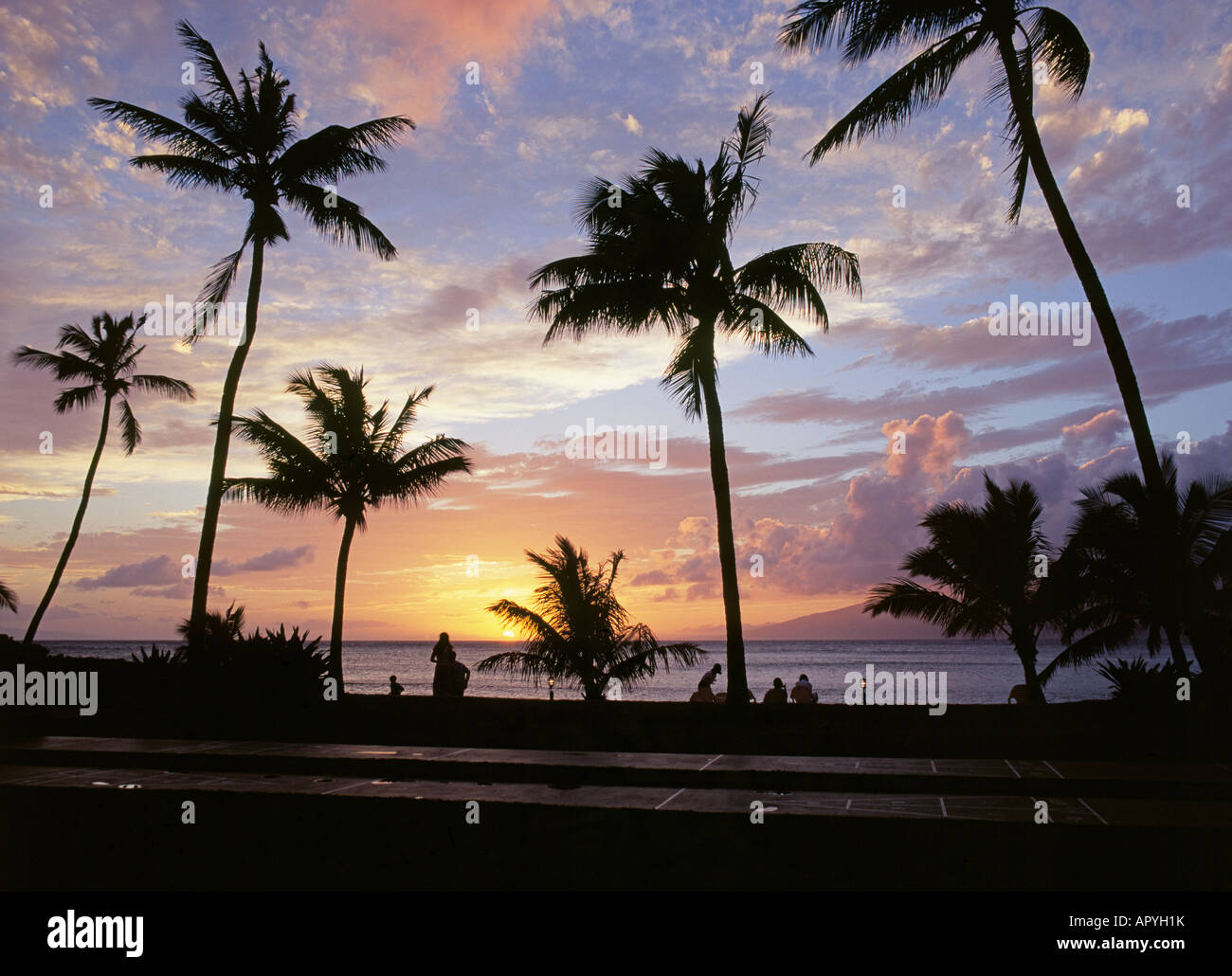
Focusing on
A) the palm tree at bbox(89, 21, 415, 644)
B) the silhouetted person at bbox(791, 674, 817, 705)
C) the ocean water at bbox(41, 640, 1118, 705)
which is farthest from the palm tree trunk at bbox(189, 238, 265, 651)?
the ocean water at bbox(41, 640, 1118, 705)

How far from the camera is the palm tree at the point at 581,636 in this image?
19.6 m

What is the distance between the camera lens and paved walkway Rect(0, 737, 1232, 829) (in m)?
4.80

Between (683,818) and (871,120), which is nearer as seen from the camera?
(683,818)

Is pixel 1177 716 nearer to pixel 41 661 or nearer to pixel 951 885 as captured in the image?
pixel 951 885

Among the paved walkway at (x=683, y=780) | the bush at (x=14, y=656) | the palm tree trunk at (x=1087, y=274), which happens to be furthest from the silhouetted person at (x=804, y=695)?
the bush at (x=14, y=656)

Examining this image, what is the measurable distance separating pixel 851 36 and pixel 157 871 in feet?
47.0

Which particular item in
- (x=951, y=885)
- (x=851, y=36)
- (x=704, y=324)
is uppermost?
(x=851, y=36)

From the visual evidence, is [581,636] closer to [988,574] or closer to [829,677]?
[988,574]

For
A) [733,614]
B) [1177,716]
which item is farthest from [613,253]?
[1177,716]

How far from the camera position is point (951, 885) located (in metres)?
4.25

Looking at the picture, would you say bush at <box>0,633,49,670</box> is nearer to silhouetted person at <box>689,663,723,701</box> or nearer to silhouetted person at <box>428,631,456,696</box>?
silhouetted person at <box>428,631,456,696</box>

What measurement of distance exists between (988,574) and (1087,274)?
10.8 m

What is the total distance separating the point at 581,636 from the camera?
1959 cm
